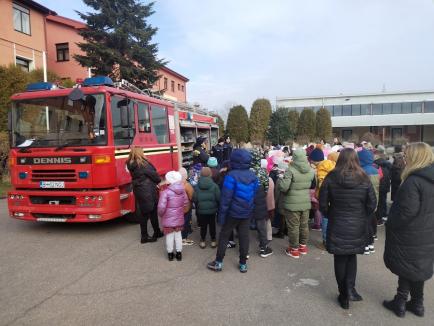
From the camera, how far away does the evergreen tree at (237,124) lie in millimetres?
30516

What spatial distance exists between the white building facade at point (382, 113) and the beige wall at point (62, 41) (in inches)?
1140

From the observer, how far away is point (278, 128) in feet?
107

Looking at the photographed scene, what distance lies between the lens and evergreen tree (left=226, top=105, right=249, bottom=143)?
30.5m

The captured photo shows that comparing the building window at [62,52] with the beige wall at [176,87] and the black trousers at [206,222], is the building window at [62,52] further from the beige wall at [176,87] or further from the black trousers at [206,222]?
the black trousers at [206,222]

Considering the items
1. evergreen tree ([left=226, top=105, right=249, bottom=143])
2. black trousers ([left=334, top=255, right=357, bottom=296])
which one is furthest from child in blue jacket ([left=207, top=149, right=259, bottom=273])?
evergreen tree ([left=226, top=105, right=249, bottom=143])

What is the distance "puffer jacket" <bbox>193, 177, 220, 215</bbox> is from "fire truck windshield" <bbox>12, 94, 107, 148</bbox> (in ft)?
6.47

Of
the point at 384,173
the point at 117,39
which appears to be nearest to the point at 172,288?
the point at 384,173

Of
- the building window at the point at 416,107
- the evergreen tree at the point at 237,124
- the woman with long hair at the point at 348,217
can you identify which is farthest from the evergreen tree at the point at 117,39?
the building window at the point at 416,107

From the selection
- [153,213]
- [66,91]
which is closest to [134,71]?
[66,91]

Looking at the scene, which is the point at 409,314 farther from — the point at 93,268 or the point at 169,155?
the point at 169,155

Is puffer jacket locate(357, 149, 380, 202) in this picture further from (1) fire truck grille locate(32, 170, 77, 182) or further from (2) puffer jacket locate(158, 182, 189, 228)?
→ (1) fire truck grille locate(32, 170, 77, 182)

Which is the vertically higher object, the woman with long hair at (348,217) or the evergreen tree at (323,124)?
the evergreen tree at (323,124)

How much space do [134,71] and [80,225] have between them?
14.2 m

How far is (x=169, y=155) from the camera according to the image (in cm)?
845
